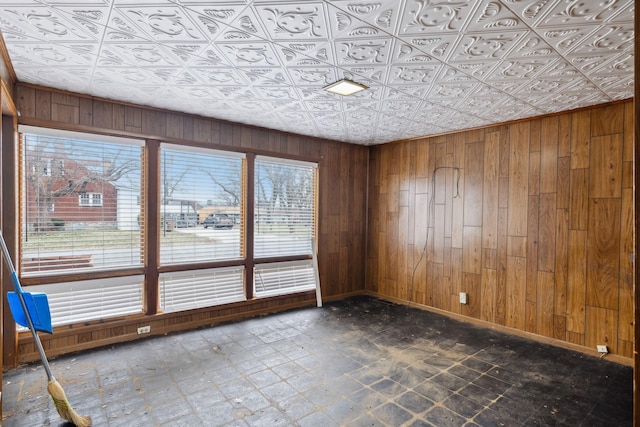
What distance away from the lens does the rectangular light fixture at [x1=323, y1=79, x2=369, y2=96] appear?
279 centimetres

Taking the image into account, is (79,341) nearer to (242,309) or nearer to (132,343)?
(132,343)

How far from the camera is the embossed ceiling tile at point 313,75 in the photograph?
2568mm

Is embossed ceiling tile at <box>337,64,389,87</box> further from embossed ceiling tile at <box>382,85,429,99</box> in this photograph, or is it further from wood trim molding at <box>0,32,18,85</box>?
wood trim molding at <box>0,32,18,85</box>

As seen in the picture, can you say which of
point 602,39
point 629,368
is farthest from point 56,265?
point 629,368

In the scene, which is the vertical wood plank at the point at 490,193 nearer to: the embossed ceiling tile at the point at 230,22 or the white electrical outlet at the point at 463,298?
the white electrical outlet at the point at 463,298

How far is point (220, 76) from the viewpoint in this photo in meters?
2.73

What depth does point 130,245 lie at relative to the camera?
3.58 meters

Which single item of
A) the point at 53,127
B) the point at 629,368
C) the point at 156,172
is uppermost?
the point at 53,127

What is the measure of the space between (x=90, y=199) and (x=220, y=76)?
187cm

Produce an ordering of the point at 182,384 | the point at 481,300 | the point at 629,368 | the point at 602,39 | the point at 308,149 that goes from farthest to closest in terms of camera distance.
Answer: the point at 308,149 → the point at 481,300 → the point at 629,368 → the point at 182,384 → the point at 602,39

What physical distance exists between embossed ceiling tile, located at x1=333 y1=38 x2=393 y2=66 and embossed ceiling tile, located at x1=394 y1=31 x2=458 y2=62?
0.15 metres

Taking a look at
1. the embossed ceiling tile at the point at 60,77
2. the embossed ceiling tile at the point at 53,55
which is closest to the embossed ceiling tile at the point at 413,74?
the embossed ceiling tile at the point at 53,55

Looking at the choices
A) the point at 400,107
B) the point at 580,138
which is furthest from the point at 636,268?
the point at 580,138

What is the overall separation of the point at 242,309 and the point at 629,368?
4.08 m
